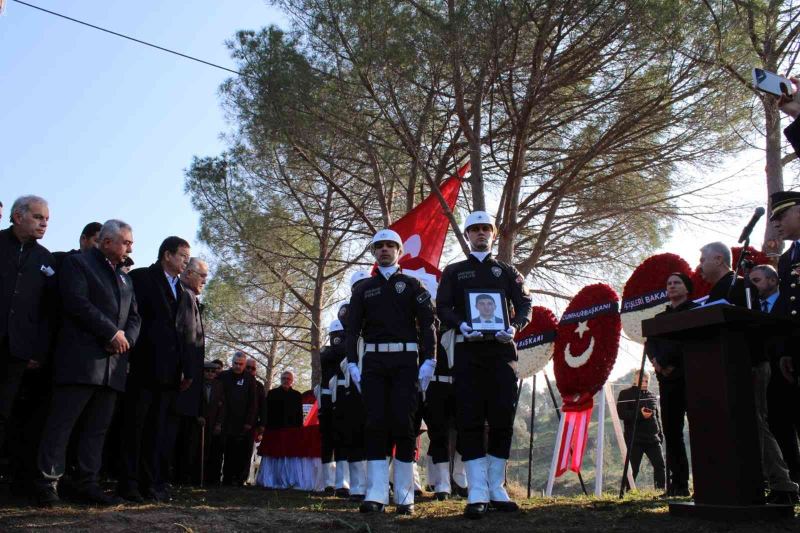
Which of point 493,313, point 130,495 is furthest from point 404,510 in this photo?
point 130,495

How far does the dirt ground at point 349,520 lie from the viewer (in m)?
3.32

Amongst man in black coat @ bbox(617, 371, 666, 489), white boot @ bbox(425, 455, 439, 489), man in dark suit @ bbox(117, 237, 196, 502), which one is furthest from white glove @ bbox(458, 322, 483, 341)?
man in black coat @ bbox(617, 371, 666, 489)

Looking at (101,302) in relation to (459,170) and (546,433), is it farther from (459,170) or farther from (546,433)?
(546,433)

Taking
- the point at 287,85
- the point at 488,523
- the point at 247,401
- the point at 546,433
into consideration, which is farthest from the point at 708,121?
the point at 546,433

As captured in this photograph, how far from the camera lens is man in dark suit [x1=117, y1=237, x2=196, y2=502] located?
475 cm

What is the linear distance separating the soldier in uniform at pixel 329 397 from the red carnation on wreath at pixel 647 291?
258 centimetres

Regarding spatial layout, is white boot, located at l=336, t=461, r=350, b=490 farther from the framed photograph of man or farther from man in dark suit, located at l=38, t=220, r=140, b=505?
the framed photograph of man

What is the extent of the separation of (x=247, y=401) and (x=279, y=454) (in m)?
0.78

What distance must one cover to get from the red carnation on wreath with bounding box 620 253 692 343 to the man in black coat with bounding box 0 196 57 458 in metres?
4.39

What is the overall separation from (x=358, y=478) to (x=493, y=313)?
262 cm

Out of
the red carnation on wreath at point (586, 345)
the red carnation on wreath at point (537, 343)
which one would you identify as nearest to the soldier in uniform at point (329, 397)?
the red carnation on wreath at point (537, 343)

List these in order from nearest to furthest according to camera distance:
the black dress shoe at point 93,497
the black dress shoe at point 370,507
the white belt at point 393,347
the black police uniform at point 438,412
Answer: the black dress shoe at point 93,497
the black dress shoe at point 370,507
the white belt at point 393,347
the black police uniform at point 438,412

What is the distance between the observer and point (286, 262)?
1536cm

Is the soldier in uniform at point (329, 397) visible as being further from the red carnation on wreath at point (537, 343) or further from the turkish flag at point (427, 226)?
the turkish flag at point (427, 226)
